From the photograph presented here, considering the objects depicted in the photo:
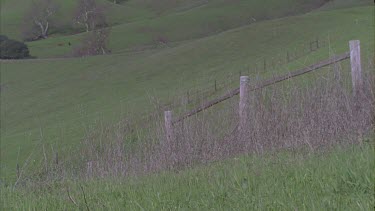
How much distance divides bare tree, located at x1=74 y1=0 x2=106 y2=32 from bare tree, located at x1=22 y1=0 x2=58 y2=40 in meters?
5.81

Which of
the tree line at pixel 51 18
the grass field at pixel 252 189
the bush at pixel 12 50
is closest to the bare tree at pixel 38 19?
the tree line at pixel 51 18

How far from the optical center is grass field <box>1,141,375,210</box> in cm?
453

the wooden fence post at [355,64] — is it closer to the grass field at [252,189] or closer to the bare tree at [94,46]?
the grass field at [252,189]

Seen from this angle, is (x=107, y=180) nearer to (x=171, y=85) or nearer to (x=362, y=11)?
(x=171, y=85)

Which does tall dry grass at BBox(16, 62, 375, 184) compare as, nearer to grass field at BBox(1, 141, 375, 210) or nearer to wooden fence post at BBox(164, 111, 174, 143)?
wooden fence post at BBox(164, 111, 174, 143)

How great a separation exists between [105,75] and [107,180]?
119 feet

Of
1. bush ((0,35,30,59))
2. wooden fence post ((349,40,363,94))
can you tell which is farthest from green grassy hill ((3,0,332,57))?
wooden fence post ((349,40,363,94))

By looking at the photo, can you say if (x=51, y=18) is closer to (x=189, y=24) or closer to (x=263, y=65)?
(x=189, y=24)

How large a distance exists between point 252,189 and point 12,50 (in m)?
72.7

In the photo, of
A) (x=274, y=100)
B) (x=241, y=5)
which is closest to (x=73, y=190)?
(x=274, y=100)

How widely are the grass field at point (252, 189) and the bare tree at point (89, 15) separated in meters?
102

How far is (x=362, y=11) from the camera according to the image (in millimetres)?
42469

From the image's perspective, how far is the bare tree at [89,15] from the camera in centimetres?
10893

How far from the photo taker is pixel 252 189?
5164mm
